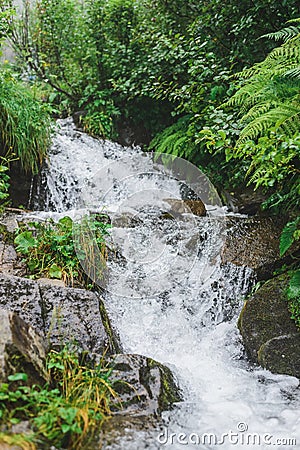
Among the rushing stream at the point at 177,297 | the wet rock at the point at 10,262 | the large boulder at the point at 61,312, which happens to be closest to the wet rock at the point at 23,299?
the large boulder at the point at 61,312

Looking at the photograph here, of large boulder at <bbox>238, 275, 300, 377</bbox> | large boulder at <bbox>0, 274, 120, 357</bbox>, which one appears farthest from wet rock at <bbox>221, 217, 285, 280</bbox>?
large boulder at <bbox>0, 274, 120, 357</bbox>

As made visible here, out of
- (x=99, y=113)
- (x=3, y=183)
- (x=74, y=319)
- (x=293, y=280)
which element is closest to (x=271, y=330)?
(x=293, y=280)

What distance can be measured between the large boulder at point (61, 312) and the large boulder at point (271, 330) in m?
1.17

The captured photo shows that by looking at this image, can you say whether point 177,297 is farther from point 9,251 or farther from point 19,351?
point 19,351

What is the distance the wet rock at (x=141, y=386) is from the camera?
2.76 m

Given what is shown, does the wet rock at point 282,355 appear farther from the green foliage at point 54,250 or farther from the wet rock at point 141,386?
the green foliage at point 54,250

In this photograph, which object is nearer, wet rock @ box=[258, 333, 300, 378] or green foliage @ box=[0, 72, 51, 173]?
wet rock @ box=[258, 333, 300, 378]

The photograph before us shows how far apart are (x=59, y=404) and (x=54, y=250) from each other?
2154 millimetres

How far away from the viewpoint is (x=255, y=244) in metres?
4.71

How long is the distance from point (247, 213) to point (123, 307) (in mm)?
2154

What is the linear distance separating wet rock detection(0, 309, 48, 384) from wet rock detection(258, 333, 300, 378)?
6.00ft

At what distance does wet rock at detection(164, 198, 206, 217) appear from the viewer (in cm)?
553

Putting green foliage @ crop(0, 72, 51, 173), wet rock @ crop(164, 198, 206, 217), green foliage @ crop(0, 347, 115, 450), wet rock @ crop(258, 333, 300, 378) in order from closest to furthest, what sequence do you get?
green foliage @ crop(0, 347, 115, 450), wet rock @ crop(258, 333, 300, 378), wet rock @ crop(164, 198, 206, 217), green foliage @ crop(0, 72, 51, 173)

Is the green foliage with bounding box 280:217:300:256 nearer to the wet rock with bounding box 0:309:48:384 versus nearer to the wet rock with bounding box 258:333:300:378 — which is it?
the wet rock with bounding box 258:333:300:378
